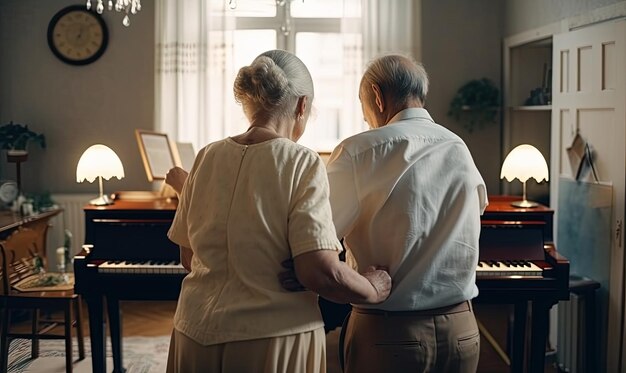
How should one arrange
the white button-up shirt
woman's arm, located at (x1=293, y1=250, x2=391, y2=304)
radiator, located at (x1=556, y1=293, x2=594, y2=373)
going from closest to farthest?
woman's arm, located at (x1=293, y1=250, x2=391, y2=304) → the white button-up shirt → radiator, located at (x1=556, y1=293, x2=594, y2=373)

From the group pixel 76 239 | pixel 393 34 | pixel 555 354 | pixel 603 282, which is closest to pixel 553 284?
pixel 603 282

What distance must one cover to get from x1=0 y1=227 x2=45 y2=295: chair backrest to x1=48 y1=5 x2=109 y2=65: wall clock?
5.21ft

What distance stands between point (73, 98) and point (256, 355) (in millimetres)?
4962

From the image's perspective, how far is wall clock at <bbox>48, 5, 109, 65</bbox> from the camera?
6273 mm

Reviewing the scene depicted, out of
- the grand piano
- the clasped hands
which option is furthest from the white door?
the clasped hands

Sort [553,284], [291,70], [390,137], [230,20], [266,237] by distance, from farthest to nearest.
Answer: [230,20], [553,284], [390,137], [291,70], [266,237]

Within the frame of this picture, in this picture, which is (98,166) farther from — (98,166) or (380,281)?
(380,281)

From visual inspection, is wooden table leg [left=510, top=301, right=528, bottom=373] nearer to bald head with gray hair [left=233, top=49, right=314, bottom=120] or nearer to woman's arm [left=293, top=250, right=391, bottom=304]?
woman's arm [left=293, top=250, right=391, bottom=304]

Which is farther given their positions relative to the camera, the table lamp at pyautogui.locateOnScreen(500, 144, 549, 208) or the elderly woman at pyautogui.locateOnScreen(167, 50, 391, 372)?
the table lamp at pyautogui.locateOnScreen(500, 144, 549, 208)

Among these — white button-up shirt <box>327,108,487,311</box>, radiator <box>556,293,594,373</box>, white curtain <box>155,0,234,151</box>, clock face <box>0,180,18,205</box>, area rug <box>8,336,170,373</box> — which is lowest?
area rug <box>8,336,170,373</box>

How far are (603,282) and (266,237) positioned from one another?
2812 mm

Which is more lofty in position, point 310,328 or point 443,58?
point 443,58

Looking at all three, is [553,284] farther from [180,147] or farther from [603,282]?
[180,147]

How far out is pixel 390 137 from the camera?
2.14m
